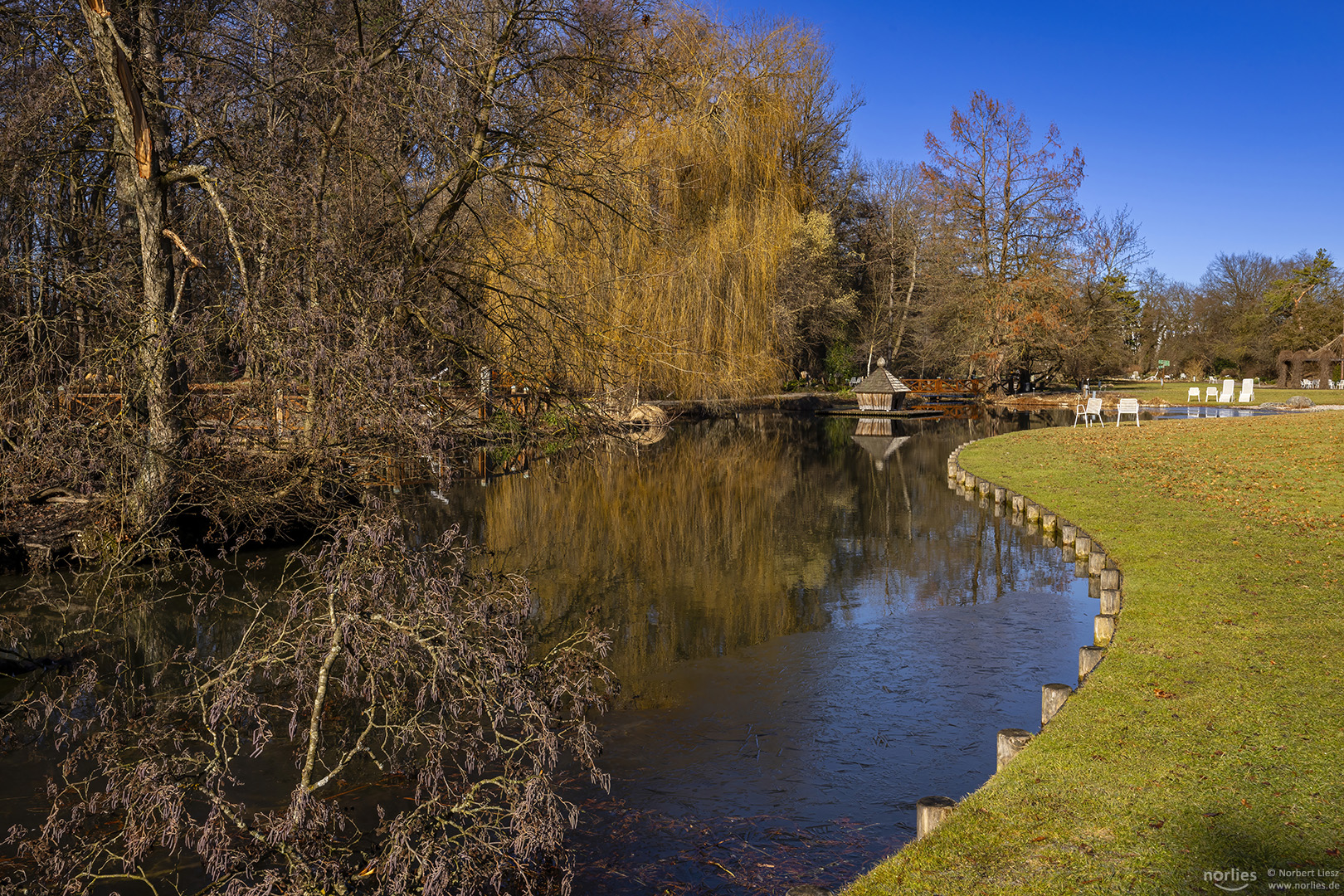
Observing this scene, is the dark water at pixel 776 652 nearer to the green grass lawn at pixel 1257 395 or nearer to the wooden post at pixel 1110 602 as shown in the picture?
the wooden post at pixel 1110 602

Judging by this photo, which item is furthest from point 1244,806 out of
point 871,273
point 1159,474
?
point 871,273

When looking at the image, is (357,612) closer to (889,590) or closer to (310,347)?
(310,347)

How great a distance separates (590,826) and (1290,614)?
16.5 ft

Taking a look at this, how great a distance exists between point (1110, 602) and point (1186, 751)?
2.77 meters

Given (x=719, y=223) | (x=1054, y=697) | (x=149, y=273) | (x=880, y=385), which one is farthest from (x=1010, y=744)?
(x=880, y=385)

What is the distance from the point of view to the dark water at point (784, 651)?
14.9ft

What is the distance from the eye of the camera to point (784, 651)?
733 cm

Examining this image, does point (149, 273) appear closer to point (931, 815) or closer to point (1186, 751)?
point (931, 815)

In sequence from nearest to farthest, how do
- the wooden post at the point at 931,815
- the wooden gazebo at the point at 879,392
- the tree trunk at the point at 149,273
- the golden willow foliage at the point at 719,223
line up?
the wooden post at the point at 931,815, the tree trunk at the point at 149,273, the golden willow foliage at the point at 719,223, the wooden gazebo at the point at 879,392

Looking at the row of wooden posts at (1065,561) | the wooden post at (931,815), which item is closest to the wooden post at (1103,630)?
the row of wooden posts at (1065,561)

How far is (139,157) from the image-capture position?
908 cm

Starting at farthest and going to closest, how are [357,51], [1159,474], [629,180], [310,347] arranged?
[1159,474] → [629,180] → [357,51] → [310,347]

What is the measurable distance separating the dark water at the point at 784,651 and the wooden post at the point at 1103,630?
0.35 metres

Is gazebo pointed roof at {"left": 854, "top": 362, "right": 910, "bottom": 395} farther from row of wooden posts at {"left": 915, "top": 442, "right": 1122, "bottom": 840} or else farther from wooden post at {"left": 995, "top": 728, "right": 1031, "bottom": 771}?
wooden post at {"left": 995, "top": 728, "right": 1031, "bottom": 771}
